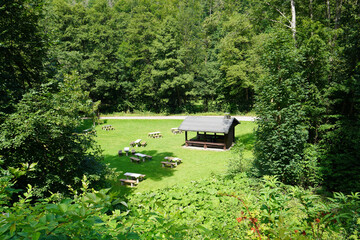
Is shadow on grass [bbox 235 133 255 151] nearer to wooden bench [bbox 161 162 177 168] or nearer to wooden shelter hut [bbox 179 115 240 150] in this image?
wooden shelter hut [bbox 179 115 240 150]

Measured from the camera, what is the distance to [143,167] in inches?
616

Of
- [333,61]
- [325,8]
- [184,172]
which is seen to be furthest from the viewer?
[184,172]

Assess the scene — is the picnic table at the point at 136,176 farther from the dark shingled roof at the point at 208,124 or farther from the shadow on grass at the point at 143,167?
the dark shingled roof at the point at 208,124

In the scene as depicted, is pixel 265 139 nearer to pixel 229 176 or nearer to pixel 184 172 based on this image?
pixel 229 176

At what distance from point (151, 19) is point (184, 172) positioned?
3515 centimetres

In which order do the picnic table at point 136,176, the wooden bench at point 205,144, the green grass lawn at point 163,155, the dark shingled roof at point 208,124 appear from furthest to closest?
the wooden bench at point 205,144, the dark shingled roof at point 208,124, the green grass lawn at point 163,155, the picnic table at point 136,176

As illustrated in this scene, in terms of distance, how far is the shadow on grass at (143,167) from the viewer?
1345 centimetres

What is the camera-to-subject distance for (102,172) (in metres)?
7.91

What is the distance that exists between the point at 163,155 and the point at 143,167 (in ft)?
9.45

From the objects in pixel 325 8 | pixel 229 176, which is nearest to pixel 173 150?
pixel 229 176

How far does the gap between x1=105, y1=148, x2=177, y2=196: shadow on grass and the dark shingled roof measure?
3.20m

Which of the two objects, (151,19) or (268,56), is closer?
(268,56)

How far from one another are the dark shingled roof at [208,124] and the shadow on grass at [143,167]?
3203 mm

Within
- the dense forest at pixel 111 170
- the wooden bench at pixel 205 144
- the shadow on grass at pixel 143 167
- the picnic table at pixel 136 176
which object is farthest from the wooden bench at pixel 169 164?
the dense forest at pixel 111 170
